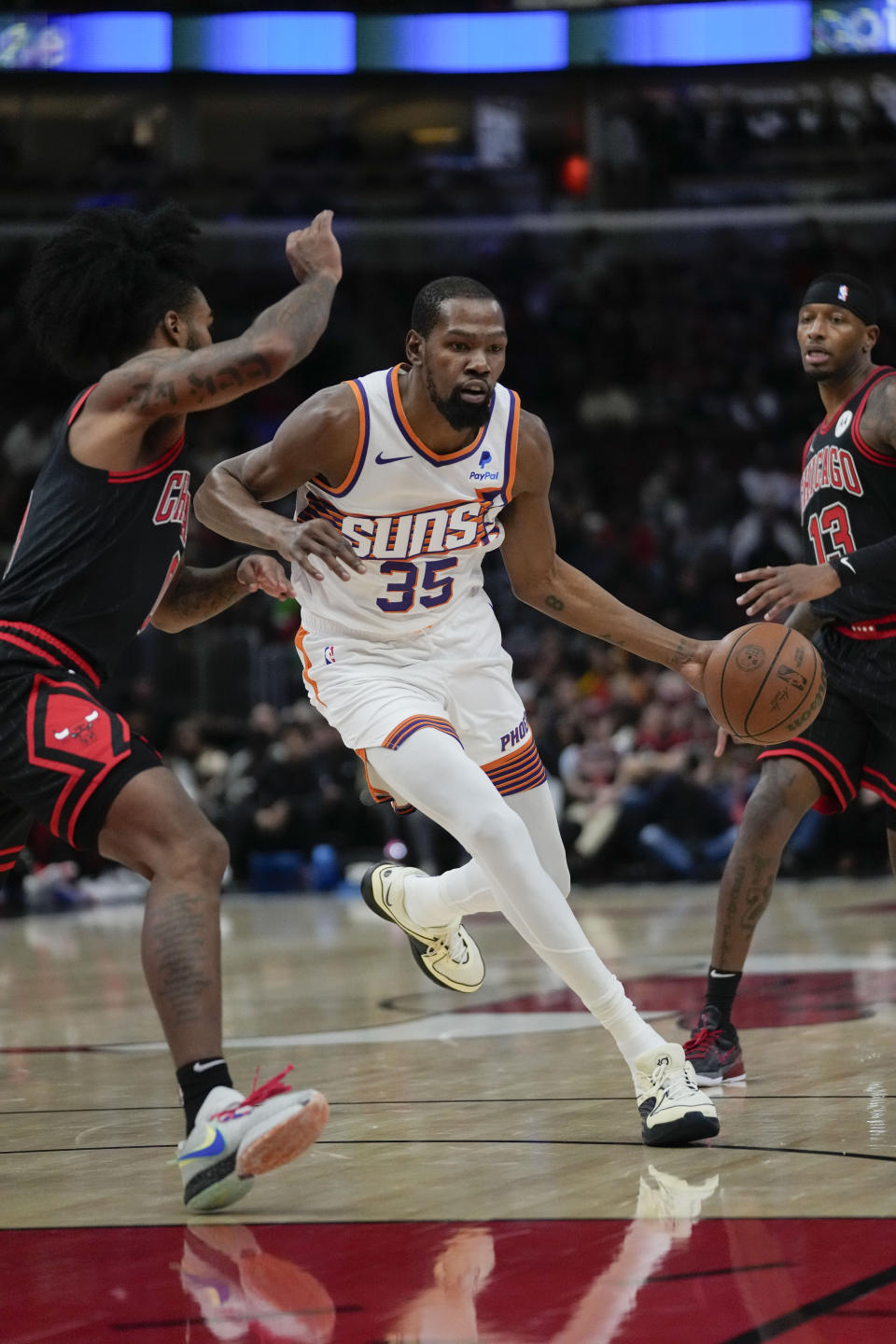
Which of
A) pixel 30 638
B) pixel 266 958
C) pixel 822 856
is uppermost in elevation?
pixel 30 638

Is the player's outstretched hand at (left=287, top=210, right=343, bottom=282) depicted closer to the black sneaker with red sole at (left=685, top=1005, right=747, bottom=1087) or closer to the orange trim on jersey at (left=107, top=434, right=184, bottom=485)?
the orange trim on jersey at (left=107, top=434, right=184, bottom=485)

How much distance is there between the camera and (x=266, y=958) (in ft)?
31.4

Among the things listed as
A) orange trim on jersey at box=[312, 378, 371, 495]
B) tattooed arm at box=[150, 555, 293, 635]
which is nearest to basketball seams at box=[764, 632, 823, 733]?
orange trim on jersey at box=[312, 378, 371, 495]

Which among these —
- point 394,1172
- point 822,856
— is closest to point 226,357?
point 394,1172

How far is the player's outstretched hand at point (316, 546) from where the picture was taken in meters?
4.41

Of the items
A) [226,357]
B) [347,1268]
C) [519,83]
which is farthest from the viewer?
[519,83]

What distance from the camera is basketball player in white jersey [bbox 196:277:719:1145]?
193 inches

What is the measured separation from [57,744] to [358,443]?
1559 mm

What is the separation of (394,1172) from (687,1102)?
2.53 feet

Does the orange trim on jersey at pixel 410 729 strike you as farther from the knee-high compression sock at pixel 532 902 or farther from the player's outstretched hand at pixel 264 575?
the player's outstretched hand at pixel 264 575

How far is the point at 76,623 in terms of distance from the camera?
13.4 ft

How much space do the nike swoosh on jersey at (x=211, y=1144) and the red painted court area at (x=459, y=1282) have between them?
162mm

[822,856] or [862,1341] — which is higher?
[862,1341]

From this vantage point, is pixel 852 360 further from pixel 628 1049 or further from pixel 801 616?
pixel 628 1049
